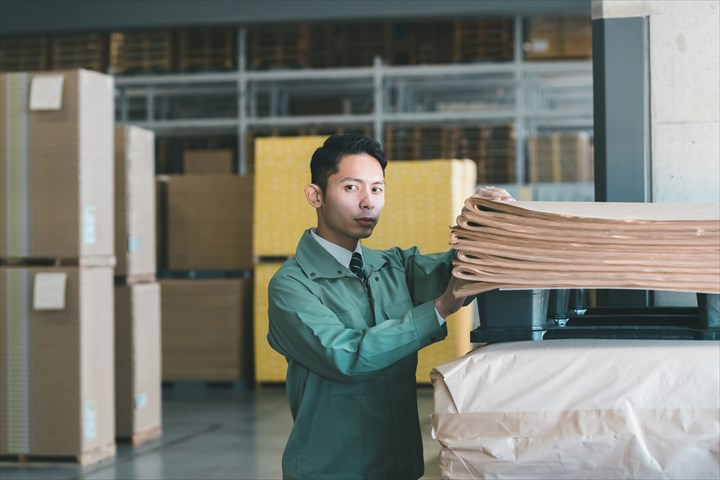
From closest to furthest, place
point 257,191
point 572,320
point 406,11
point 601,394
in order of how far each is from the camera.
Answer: point 601,394 → point 572,320 → point 257,191 → point 406,11

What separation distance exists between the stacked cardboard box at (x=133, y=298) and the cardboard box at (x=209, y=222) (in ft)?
9.53

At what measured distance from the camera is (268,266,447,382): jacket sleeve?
6.72 feet

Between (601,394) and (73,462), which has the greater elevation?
(601,394)

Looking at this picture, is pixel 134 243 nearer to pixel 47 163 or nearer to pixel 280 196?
pixel 47 163

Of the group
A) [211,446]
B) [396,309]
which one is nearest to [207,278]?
[211,446]

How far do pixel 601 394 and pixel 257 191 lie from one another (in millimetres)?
7914

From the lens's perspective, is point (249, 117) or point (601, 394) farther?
point (249, 117)

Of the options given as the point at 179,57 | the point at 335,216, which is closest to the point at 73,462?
the point at 335,216

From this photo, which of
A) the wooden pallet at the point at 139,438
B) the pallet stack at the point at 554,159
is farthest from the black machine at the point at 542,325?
the pallet stack at the point at 554,159

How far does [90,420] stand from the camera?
629 centimetres

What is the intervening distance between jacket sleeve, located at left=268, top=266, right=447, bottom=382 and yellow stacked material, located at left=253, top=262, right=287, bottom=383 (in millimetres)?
7388

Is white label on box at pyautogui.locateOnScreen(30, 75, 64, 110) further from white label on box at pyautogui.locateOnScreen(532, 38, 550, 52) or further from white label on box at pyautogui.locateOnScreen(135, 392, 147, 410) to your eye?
white label on box at pyautogui.locateOnScreen(532, 38, 550, 52)

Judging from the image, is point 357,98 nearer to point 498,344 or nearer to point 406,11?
point 406,11

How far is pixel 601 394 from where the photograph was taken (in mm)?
1765
